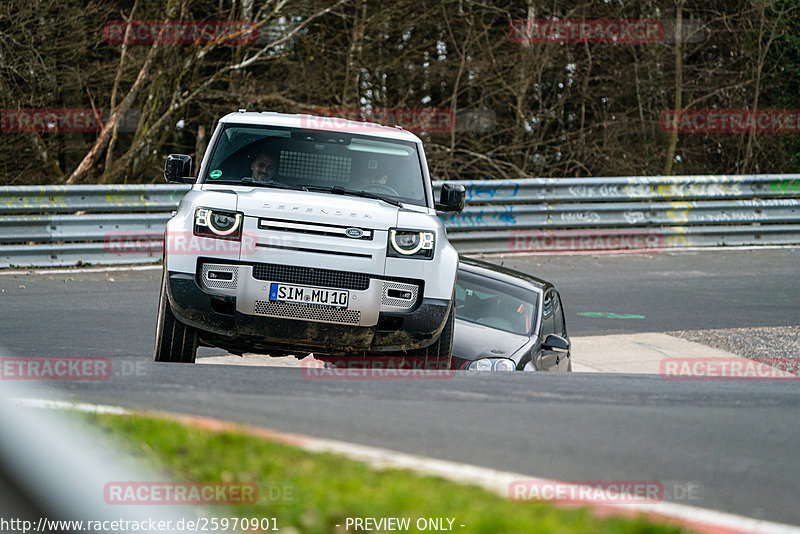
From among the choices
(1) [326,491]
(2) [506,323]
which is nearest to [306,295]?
(2) [506,323]

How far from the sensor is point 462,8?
21938mm

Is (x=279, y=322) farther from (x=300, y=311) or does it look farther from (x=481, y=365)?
(x=481, y=365)

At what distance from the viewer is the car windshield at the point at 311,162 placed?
7562mm

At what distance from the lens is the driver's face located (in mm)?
7552

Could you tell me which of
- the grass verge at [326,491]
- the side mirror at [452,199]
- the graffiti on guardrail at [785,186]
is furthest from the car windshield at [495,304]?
the graffiti on guardrail at [785,186]

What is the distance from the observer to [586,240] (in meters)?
16.8

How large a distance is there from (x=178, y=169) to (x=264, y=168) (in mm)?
766

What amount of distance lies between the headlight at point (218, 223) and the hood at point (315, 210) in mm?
87

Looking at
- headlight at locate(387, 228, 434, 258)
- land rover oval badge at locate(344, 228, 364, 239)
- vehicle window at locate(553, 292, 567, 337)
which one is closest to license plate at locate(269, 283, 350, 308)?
land rover oval badge at locate(344, 228, 364, 239)

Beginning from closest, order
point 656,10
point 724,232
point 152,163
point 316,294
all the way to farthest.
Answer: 1. point 316,294
2. point 724,232
3. point 152,163
4. point 656,10

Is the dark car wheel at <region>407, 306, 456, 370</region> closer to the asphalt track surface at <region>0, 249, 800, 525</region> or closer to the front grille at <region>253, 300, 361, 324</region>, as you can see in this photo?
the asphalt track surface at <region>0, 249, 800, 525</region>

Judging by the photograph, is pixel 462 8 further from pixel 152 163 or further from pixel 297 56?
pixel 152 163

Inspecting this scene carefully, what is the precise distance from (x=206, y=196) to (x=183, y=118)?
1378cm

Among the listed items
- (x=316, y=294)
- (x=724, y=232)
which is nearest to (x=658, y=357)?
(x=316, y=294)
